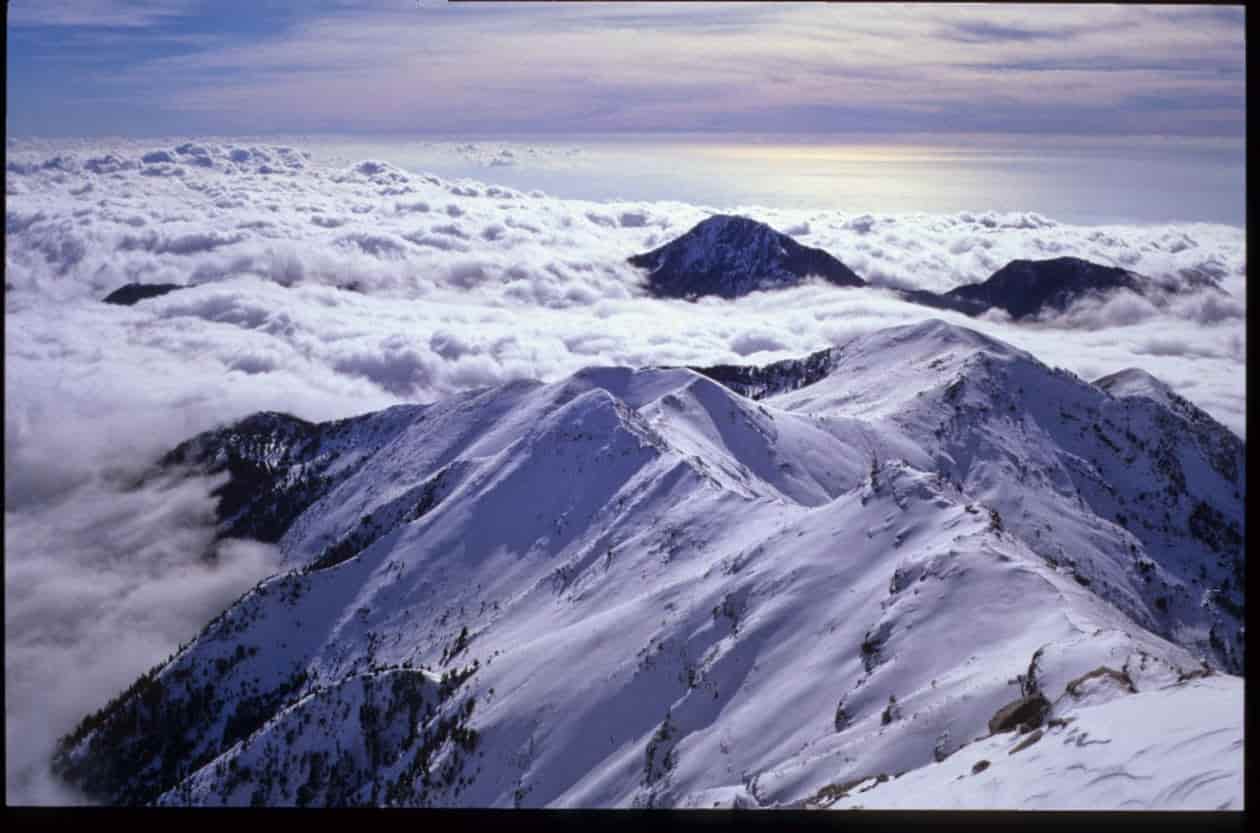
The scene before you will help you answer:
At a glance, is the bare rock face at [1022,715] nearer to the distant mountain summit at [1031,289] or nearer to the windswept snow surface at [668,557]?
the windswept snow surface at [668,557]

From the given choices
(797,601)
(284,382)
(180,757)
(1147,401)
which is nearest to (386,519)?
(180,757)

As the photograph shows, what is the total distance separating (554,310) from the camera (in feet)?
650

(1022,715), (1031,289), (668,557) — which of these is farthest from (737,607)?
(1031,289)

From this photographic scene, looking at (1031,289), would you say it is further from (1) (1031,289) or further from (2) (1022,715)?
(2) (1022,715)

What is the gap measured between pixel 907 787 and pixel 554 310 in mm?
190845

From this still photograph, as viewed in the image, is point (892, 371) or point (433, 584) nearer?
point (433, 584)

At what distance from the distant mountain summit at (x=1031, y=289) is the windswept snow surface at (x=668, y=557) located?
310 cm

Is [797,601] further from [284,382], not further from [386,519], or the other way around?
[284,382]

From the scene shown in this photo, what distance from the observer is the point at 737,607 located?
38250 millimetres

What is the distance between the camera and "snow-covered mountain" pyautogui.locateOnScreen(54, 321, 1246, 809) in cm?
1664

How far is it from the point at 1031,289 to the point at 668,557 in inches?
4470

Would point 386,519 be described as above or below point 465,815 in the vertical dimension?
below

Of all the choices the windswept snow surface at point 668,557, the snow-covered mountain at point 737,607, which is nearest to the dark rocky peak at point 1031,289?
the windswept snow surface at point 668,557

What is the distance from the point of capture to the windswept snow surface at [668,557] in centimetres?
2373
